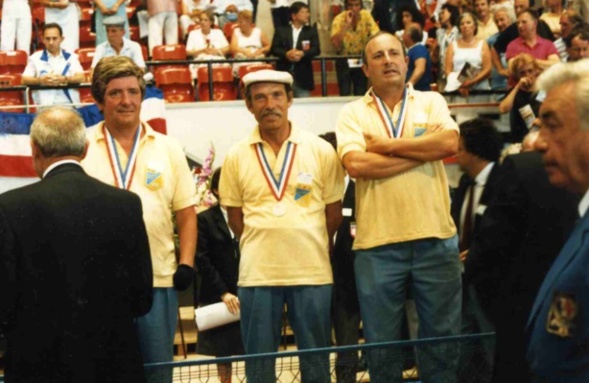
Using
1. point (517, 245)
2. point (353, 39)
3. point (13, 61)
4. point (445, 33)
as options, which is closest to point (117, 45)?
point (13, 61)

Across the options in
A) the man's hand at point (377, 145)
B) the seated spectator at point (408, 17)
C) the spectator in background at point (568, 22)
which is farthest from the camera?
the seated spectator at point (408, 17)

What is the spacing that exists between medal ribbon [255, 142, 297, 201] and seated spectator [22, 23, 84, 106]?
575 centimetres

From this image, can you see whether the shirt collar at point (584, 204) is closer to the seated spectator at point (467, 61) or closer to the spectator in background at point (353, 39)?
the seated spectator at point (467, 61)

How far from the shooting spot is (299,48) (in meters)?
10.7

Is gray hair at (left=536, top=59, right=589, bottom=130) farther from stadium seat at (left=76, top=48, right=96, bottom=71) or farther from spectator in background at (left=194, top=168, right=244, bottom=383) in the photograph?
stadium seat at (left=76, top=48, right=96, bottom=71)

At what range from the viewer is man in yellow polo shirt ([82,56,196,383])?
3867 mm

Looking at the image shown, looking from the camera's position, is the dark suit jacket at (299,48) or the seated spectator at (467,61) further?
the dark suit jacket at (299,48)

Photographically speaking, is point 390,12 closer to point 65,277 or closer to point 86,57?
point 86,57

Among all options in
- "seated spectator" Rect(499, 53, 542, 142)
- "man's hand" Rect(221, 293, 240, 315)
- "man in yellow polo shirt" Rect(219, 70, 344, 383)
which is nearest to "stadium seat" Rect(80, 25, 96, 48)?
"seated spectator" Rect(499, 53, 542, 142)

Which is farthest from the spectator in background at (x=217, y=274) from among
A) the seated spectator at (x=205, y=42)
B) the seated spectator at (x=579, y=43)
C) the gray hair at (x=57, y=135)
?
the seated spectator at (x=205, y=42)

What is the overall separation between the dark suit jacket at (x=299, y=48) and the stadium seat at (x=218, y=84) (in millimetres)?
694

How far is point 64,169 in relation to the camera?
3.12 metres

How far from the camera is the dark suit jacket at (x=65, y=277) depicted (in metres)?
3.03

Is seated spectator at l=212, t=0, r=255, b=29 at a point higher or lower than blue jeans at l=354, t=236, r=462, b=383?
higher
